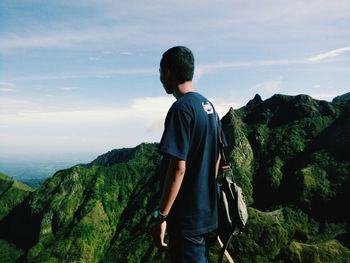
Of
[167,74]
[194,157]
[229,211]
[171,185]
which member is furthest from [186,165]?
[167,74]

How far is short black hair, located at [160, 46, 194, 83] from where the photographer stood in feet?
21.4

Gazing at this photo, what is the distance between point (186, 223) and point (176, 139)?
4.93 ft

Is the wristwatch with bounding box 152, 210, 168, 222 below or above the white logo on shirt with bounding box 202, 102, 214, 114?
below

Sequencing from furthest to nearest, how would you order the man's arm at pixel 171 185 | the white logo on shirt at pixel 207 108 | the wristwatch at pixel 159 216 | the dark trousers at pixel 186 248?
1. the white logo on shirt at pixel 207 108
2. the dark trousers at pixel 186 248
3. the wristwatch at pixel 159 216
4. the man's arm at pixel 171 185

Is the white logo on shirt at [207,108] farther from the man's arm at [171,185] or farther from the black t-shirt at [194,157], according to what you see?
the man's arm at [171,185]

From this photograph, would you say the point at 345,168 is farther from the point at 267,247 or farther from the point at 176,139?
the point at 176,139

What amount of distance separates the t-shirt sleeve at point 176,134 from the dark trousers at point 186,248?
1508mm

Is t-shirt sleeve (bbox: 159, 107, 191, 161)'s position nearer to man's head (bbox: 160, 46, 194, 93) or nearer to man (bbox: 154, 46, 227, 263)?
man (bbox: 154, 46, 227, 263)

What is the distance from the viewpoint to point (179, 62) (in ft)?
21.3

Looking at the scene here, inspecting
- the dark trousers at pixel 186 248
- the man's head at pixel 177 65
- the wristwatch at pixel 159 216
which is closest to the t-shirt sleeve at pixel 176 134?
the man's head at pixel 177 65

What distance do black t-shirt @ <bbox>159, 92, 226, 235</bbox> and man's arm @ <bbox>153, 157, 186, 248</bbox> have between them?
17cm

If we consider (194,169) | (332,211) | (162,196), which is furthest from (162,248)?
(332,211)

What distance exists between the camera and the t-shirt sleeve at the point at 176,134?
594 centimetres

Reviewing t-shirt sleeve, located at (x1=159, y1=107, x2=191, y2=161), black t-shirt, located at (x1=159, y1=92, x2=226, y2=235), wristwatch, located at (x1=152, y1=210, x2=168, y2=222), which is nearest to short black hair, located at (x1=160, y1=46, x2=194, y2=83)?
black t-shirt, located at (x1=159, y1=92, x2=226, y2=235)
